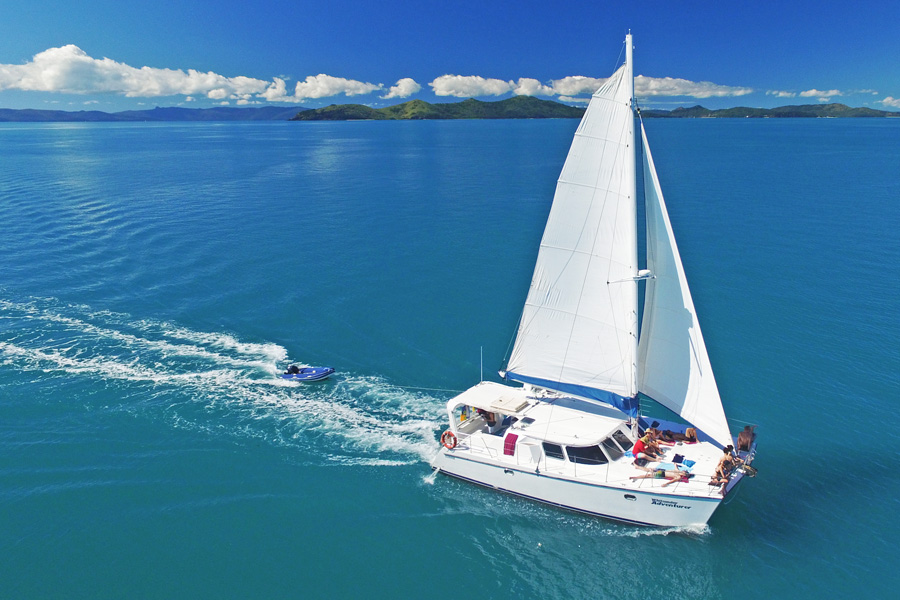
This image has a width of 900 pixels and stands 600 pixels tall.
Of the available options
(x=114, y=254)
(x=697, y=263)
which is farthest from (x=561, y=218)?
(x=114, y=254)

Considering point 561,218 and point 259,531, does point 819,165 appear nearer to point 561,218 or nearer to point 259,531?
point 561,218

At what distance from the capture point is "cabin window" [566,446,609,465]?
2781 cm

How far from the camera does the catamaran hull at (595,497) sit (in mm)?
25984

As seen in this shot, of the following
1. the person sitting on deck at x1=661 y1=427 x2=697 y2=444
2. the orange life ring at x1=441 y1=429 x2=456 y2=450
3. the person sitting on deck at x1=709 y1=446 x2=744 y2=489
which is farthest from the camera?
the orange life ring at x1=441 y1=429 x2=456 y2=450

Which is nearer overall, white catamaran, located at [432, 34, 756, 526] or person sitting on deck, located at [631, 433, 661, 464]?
white catamaran, located at [432, 34, 756, 526]

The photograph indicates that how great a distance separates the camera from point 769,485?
29406 millimetres

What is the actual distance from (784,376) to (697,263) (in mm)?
22708

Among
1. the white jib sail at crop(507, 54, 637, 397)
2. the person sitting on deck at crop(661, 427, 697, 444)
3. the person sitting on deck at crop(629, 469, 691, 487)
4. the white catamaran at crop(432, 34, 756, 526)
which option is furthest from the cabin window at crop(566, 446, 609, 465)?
the person sitting on deck at crop(661, 427, 697, 444)

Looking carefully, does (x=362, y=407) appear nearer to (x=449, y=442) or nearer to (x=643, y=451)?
(x=449, y=442)

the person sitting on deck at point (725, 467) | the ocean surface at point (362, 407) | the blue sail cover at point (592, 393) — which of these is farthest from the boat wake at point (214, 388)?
the person sitting on deck at point (725, 467)

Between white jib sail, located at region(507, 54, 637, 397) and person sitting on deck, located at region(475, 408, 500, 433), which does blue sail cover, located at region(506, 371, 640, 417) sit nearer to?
white jib sail, located at region(507, 54, 637, 397)

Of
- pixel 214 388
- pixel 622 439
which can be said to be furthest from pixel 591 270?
pixel 214 388

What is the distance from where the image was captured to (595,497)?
27.0 meters

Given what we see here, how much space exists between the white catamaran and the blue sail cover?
0.06 meters
